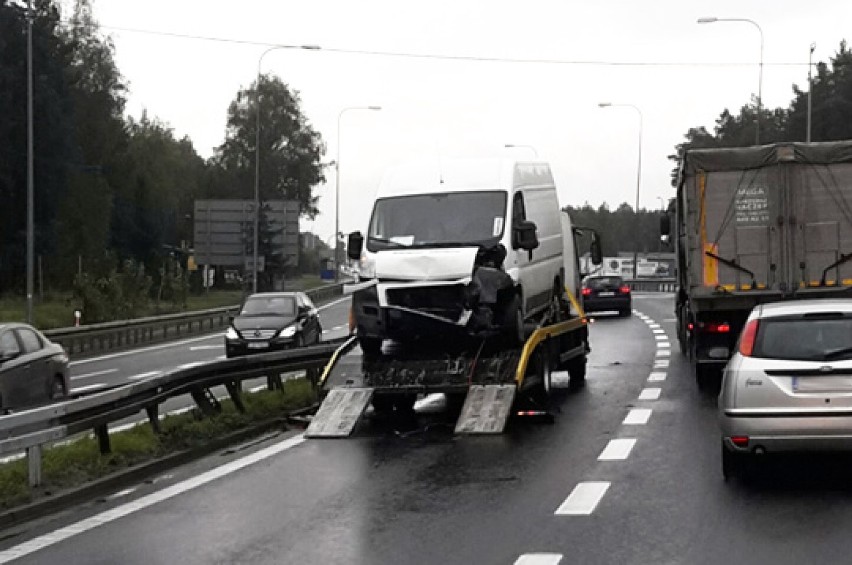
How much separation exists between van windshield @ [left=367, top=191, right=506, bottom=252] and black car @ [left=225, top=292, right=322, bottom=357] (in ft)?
47.1

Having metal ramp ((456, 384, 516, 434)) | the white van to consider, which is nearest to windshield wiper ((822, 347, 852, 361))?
metal ramp ((456, 384, 516, 434))

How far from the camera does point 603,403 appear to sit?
18.0m

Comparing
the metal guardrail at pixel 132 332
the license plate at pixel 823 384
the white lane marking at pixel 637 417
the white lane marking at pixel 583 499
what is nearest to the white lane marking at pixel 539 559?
the white lane marking at pixel 583 499

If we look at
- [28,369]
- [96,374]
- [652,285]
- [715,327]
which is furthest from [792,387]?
[652,285]

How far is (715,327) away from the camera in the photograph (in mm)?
19203

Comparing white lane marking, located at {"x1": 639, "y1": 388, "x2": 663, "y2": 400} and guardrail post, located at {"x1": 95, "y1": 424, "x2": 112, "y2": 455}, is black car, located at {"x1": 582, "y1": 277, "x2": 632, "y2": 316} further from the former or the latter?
guardrail post, located at {"x1": 95, "y1": 424, "x2": 112, "y2": 455}

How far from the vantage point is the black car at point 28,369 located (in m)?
17.0

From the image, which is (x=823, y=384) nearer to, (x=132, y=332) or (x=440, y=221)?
(x=440, y=221)

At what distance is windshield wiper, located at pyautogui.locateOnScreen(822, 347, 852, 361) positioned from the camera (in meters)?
10.6

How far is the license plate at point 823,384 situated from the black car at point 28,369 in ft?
30.7

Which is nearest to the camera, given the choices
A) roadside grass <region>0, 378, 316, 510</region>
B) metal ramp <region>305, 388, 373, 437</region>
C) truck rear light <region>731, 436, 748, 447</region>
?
truck rear light <region>731, 436, 748, 447</region>

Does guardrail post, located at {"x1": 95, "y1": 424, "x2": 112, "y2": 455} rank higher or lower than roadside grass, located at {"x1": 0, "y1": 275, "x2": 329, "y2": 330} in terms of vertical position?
higher

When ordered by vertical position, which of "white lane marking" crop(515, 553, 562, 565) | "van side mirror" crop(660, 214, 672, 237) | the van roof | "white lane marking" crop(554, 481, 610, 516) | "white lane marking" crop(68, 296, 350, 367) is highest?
the van roof

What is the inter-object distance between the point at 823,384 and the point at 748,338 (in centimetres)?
79
